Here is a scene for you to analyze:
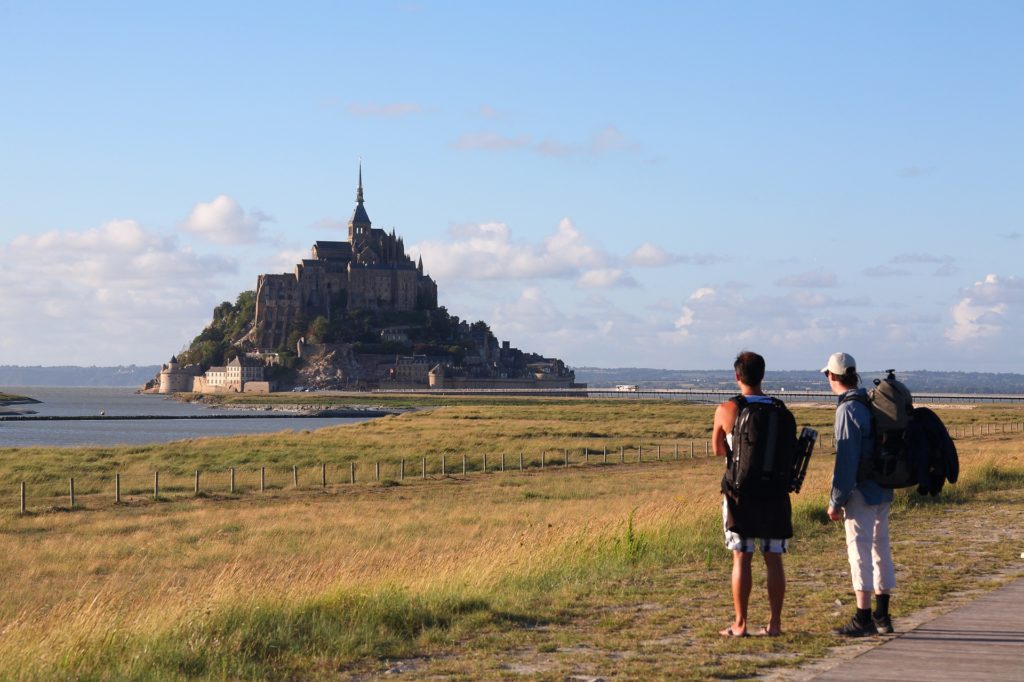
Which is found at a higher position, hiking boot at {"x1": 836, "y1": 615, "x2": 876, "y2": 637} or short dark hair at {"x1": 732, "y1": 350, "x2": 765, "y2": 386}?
short dark hair at {"x1": 732, "y1": 350, "x2": 765, "y2": 386}

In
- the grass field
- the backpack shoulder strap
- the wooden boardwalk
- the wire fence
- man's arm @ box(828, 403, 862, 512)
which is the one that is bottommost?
the wire fence

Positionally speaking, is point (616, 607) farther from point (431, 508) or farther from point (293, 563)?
point (431, 508)

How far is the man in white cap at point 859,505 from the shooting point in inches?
345

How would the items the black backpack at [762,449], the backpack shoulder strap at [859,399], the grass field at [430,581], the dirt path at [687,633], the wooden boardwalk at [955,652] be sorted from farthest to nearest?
the backpack shoulder strap at [859,399] < the black backpack at [762,449] < the grass field at [430,581] < the dirt path at [687,633] < the wooden boardwalk at [955,652]

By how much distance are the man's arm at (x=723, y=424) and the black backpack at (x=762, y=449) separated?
0.05m

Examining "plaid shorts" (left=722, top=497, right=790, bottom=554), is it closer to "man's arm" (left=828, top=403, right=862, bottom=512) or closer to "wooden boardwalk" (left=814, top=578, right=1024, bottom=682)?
"man's arm" (left=828, top=403, right=862, bottom=512)

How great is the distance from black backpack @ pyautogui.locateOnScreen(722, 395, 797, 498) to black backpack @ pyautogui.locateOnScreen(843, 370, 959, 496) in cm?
64

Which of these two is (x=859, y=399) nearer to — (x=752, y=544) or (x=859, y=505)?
(x=859, y=505)

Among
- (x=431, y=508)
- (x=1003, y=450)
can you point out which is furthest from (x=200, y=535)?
(x=1003, y=450)

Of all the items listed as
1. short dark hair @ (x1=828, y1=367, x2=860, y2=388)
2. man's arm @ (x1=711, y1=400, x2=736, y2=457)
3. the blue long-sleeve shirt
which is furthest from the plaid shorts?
short dark hair @ (x1=828, y1=367, x2=860, y2=388)

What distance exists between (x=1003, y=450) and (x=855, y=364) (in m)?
33.4

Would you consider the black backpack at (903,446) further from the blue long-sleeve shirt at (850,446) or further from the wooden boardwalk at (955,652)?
the wooden boardwalk at (955,652)

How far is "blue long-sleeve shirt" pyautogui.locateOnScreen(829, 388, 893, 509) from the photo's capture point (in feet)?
28.7

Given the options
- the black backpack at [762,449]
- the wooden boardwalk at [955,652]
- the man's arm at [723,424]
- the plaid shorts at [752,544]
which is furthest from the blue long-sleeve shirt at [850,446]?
the wooden boardwalk at [955,652]
